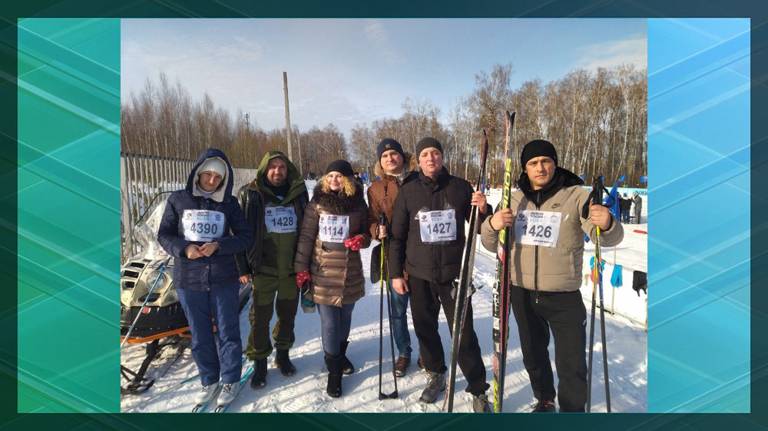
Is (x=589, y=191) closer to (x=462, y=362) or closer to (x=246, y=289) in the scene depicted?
(x=462, y=362)

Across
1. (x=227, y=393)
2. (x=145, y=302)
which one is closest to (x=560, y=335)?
(x=227, y=393)

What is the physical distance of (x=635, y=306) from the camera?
171 inches

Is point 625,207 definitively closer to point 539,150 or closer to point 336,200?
point 539,150

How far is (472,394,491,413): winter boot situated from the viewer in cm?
258

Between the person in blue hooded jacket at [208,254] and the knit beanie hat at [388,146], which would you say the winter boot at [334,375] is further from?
the knit beanie hat at [388,146]

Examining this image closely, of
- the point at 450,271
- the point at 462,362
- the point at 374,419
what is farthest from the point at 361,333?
the point at 450,271

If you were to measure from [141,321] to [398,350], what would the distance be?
7.36 feet

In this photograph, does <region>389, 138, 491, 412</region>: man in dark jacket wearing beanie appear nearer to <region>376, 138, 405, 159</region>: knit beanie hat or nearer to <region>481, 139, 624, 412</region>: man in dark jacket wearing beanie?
<region>481, 139, 624, 412</region>: man in dark jacket wearing beanie

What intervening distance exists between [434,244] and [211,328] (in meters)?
1.87

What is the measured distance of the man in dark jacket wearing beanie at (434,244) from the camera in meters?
2.50

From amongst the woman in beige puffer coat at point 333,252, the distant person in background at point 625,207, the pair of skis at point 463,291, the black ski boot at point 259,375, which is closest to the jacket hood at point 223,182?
the woman in beige puffer coat at point 333,252

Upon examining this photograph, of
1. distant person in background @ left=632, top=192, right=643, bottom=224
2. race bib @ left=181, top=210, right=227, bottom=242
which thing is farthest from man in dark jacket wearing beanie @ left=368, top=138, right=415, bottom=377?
distant person in background @ left=632, top=192, right=643, bottom=224

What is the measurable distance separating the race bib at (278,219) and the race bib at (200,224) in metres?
0.40

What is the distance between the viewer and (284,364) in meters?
3.08
